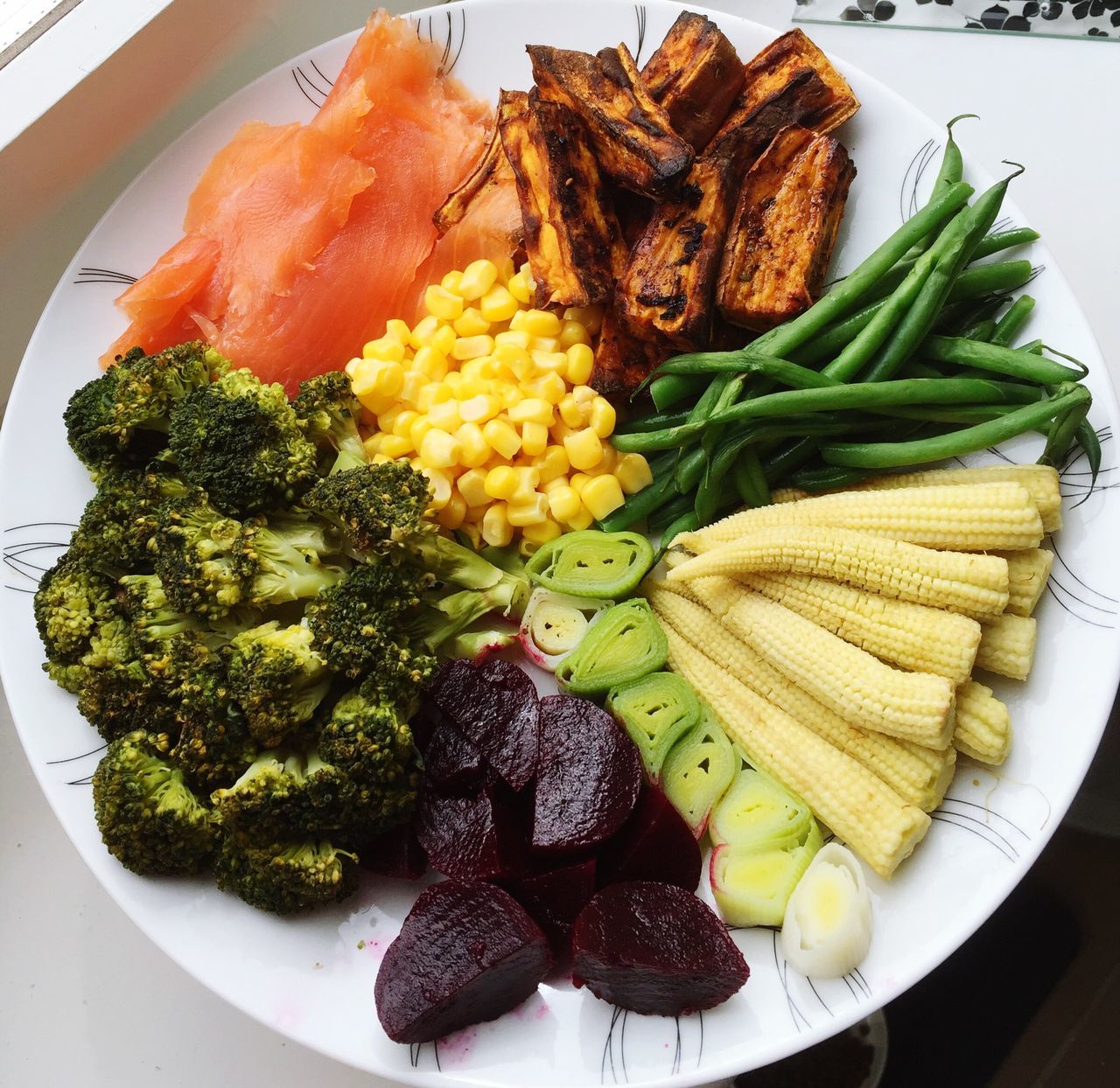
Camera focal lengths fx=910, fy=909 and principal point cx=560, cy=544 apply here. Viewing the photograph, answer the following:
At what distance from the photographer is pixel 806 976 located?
2.44 meters

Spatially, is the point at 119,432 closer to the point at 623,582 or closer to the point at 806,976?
the point at 623,582

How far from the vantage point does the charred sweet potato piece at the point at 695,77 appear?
9.65 ft

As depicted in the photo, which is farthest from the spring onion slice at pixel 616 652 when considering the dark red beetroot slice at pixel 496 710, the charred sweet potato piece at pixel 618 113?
the charred sweet potato piece at pixel 618 113

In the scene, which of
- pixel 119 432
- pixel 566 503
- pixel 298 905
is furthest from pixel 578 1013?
pixel 119 432

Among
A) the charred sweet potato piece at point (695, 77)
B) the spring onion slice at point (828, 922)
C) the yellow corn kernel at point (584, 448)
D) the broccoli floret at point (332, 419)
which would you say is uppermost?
the charred sweet potato piece at point (695, 77)

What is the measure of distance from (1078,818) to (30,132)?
14.1 feet

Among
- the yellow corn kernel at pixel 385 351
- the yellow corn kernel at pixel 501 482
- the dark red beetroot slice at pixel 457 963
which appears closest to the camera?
the dark red beetroot slice at pixel 457 963

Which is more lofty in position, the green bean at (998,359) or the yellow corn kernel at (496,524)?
the yellow corn kernel at (496,524)

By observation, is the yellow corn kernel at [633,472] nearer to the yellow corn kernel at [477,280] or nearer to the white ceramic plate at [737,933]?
the yellow corn kernel at [477,280]

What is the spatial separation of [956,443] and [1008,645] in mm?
618

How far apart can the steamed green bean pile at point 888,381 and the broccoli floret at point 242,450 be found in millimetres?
1055

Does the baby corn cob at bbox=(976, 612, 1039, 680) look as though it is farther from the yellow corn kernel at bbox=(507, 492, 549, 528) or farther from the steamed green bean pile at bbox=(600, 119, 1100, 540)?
the yellow corn kernel at bbox=(507, 492, 549, 528)

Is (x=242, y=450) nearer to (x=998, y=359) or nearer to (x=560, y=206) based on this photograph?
(x=560, y=206)

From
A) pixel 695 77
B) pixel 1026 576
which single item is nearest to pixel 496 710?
pixel 1026 576
